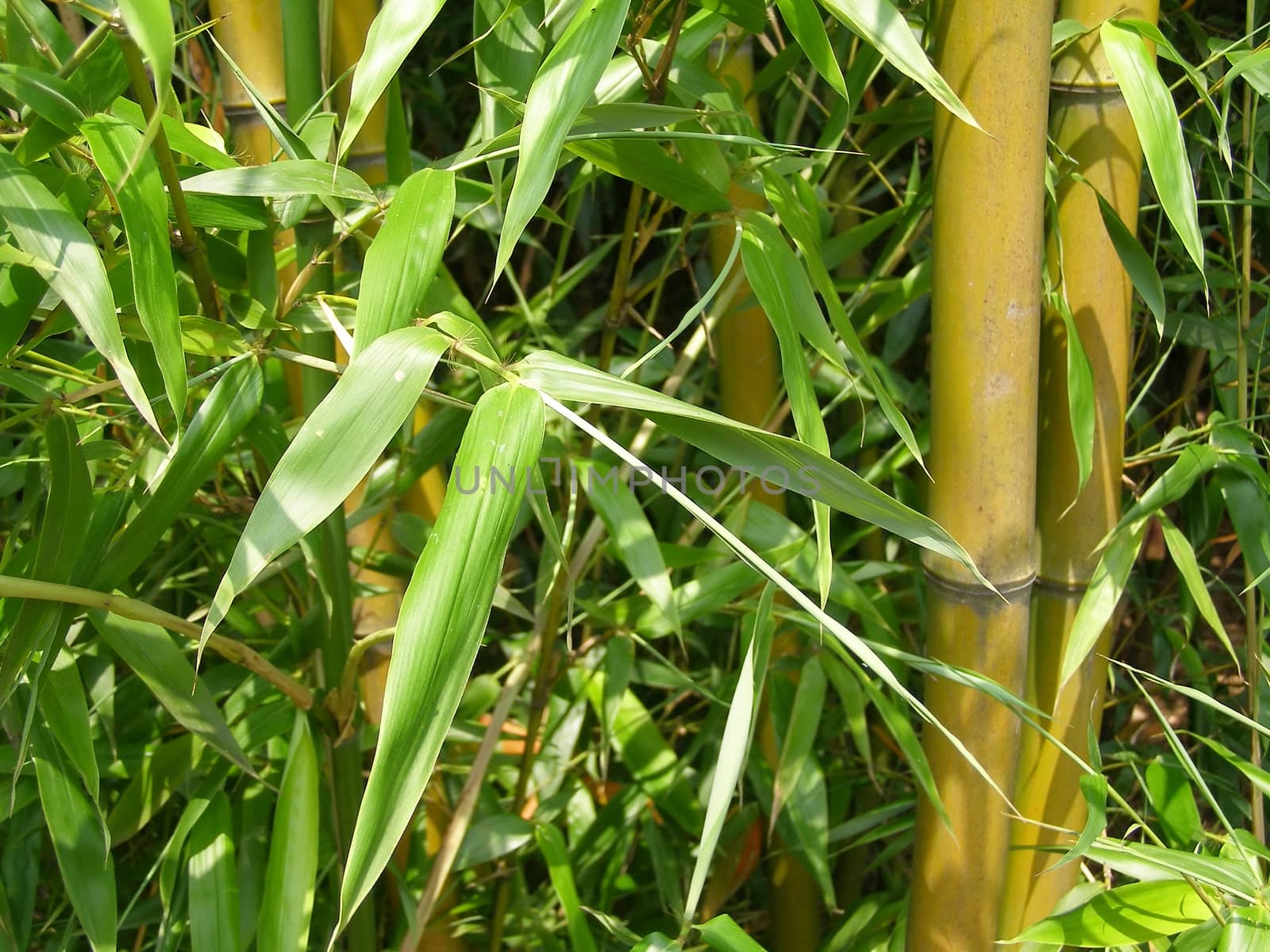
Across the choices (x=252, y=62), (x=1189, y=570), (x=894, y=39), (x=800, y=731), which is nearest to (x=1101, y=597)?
(x=1189, y=570)

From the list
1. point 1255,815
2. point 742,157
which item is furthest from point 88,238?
point 1255,815

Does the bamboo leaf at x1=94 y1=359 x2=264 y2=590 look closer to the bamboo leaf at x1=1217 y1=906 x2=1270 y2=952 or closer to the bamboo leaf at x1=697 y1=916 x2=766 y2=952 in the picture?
the bamboo leaf at x1=697 y1=916 x2=766 y2=952

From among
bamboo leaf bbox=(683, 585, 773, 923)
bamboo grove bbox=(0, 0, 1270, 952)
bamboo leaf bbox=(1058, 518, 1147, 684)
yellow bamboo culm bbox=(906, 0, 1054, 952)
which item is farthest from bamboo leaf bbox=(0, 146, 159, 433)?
bamboo leaf bbox=(1058, 518, 1147, 684)

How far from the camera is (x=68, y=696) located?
504 mm

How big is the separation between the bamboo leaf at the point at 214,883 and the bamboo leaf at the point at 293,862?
0.12 ft

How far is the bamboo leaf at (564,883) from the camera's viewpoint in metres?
0.67

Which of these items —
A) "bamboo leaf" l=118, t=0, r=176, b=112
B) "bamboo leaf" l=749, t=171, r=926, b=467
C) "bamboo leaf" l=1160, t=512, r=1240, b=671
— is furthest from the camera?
"bamboo leaf" l=1160, t=512, r=1240, b=671

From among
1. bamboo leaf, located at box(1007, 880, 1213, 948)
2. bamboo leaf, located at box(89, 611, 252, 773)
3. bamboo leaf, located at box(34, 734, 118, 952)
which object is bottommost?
bamboo leaf, located at box(1007, 880, 1213, 948)

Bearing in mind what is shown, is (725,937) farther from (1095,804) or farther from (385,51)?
(385,51)

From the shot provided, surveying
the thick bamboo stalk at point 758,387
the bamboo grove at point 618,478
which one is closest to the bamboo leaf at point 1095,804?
the bamboo grove at point 618,478

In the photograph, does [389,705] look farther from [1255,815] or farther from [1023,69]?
[1255,815]

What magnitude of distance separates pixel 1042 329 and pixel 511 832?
0.43 meters

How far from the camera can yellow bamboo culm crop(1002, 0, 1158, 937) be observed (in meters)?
0.54

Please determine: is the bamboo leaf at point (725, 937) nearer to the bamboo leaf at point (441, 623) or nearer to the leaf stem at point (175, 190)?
the bamboo leaf at point (441, 623)
